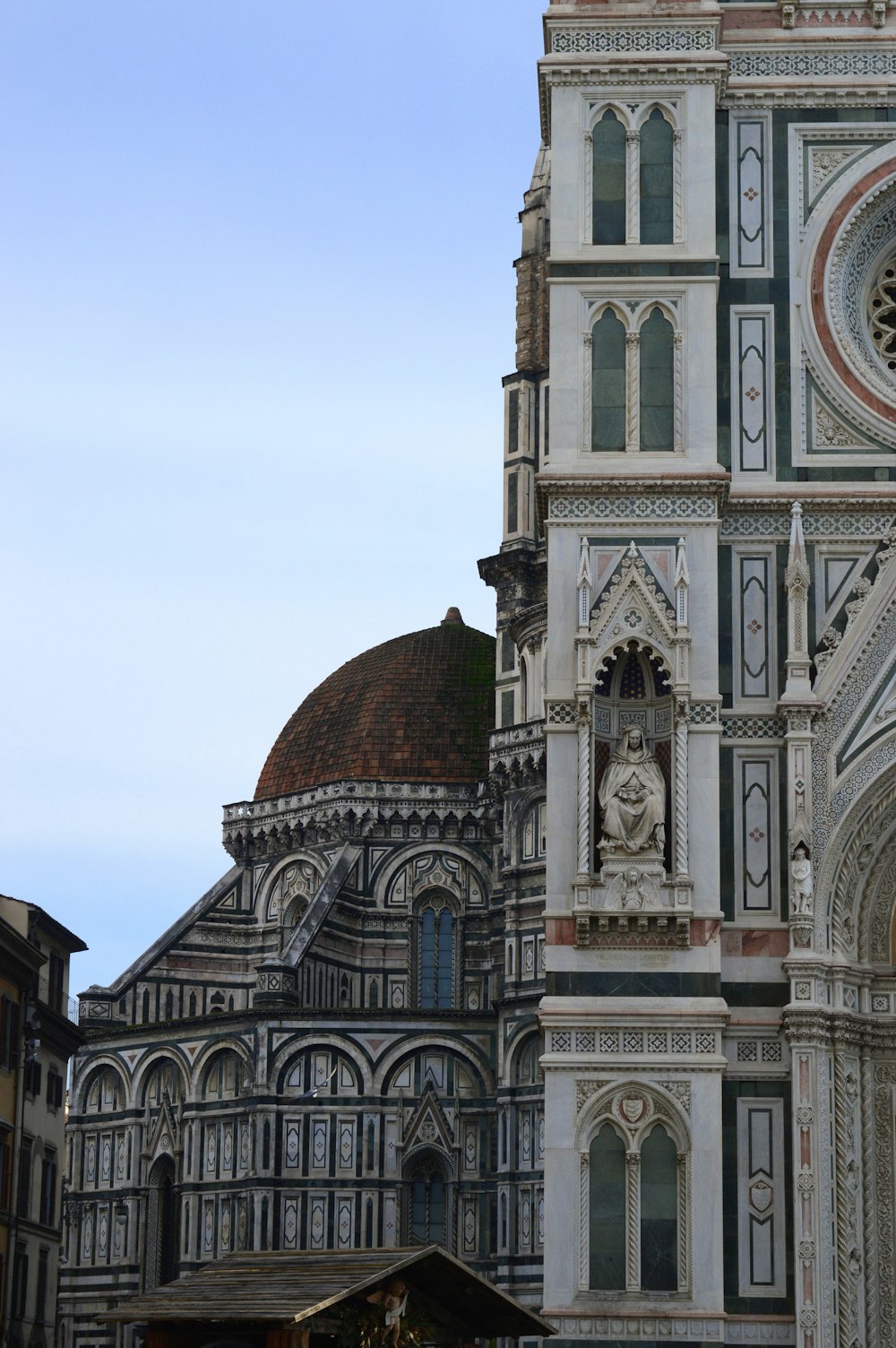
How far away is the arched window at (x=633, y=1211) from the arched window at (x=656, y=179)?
925 centimetres

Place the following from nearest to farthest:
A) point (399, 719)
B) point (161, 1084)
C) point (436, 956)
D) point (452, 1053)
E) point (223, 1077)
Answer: point (452, 1053), point (223, 1077), point (161, 1084), point (436, 956), point (399, 719)

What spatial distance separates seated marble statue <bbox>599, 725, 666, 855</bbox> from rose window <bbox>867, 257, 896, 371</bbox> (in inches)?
208

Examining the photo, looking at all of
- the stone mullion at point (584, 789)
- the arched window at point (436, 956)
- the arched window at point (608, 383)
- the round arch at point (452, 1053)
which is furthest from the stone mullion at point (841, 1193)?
the arched window at point (436, 956)

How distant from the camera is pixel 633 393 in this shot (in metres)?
27.9

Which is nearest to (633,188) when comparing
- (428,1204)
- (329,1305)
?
(329,1305)

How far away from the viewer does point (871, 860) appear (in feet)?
88.3

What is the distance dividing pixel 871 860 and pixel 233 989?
43.7 m

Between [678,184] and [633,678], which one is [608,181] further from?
[633,678]

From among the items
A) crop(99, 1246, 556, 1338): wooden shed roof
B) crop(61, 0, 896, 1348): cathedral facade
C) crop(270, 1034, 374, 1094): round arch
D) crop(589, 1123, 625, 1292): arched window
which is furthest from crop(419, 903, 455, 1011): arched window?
A: crop(99, 1246, 556, 1338): wooden shed roof

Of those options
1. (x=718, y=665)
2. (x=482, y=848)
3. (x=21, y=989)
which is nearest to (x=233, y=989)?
(x=482, y=848)

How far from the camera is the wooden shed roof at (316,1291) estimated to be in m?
21.4

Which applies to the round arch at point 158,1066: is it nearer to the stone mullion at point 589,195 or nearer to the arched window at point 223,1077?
the arched window at point 223,1077

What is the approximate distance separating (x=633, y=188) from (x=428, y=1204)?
3754 cm

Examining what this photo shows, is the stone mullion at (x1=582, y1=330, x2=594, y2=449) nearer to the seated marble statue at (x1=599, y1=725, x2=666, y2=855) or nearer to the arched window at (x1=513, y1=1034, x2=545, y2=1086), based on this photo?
the seated marble statue at (x1=599, y1=725, x2=666, y2=855)
